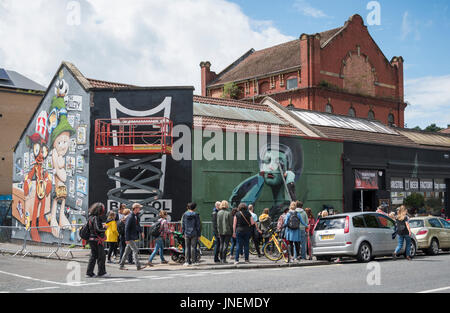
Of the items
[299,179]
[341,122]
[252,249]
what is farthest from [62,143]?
[341,122]

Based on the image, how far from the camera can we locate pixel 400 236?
635 inches

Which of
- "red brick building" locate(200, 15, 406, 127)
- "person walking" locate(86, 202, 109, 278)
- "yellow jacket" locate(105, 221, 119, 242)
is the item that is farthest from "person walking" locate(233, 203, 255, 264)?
"red brick building" locate(200, 15, 406, 127)

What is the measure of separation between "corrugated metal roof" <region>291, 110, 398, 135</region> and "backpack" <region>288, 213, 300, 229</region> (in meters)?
13.1

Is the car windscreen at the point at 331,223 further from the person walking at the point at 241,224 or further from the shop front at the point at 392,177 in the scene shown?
the shop front at the point at 392,177

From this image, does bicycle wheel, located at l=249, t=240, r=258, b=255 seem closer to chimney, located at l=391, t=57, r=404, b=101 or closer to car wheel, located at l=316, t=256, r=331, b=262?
car wheel, located at l=316, t=256, r=331, b=262

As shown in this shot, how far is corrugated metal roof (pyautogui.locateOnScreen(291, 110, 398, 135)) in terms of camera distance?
2908 cm

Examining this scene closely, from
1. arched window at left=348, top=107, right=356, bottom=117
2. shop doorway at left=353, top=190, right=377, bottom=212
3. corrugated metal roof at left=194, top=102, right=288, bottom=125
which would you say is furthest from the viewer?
arched window at left=348, top=107, right=356, bottom=117

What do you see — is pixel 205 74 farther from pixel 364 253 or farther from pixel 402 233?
pixel 364 253

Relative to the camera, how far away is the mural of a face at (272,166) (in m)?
21.8

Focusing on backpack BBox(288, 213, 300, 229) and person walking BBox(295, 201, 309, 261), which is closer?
backpack BBox(288, 213, 300, 229)

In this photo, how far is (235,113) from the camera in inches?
1002
